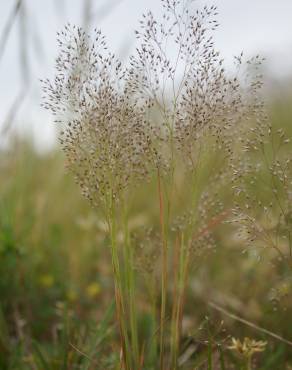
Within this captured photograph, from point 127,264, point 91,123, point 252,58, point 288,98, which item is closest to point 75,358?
point 127,264

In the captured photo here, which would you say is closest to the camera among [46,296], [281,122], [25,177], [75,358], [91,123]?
[91,123]

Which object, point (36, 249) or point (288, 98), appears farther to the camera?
point (288, 98)

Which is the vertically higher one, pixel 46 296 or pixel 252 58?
pixel 252 58

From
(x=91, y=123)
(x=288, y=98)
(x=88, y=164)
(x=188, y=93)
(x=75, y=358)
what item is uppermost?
(x=288, y=98)

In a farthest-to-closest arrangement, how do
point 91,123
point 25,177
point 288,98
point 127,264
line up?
1. point 288,98
2. point 25,177
3. point 127,264
4. point 91,123

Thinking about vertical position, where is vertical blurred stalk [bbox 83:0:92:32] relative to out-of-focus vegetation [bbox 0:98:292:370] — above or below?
above

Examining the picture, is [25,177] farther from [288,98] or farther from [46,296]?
[288,98]

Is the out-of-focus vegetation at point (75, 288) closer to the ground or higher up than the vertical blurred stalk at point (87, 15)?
closer to the ground

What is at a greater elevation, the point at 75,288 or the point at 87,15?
the point at 87,15
